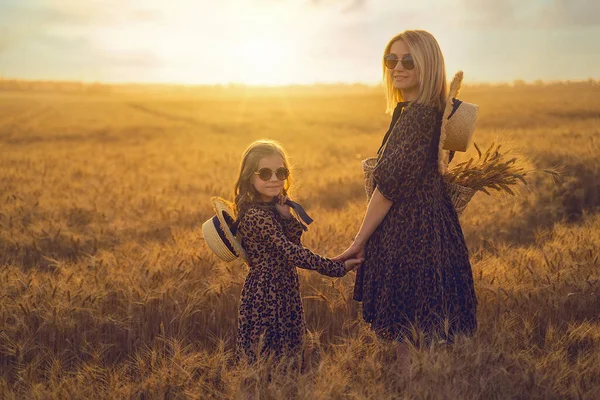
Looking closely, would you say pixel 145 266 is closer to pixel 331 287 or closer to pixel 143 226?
pixel 331 287

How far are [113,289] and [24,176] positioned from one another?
256 inches

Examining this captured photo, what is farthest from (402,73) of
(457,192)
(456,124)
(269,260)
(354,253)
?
(269,260)

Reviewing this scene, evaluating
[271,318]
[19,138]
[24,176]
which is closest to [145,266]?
[271,318]

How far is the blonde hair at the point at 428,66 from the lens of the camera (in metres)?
2.72

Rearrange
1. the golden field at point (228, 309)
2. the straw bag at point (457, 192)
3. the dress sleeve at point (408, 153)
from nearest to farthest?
the golden field at point (228, 309) < the dress sleeve at point (408, 153) < the straw bag at point (457, 192)

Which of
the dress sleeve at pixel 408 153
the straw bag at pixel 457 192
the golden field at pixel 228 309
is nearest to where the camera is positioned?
the golden field at pixel 228 309

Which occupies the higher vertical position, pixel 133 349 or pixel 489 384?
pixel 489 384

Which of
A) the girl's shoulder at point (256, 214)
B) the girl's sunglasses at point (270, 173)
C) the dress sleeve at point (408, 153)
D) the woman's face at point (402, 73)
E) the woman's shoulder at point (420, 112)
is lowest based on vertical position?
the girl's shoulder at point (256, 214)

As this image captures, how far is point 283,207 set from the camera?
9.66 feet

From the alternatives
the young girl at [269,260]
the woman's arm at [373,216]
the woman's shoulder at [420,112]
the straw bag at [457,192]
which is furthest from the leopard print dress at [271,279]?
the woman's shoulder at [420,112]

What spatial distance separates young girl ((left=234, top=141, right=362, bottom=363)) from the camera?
2789mm

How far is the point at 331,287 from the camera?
4.00 m

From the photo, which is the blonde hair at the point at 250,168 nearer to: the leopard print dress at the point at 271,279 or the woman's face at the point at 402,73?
the leopard print dress at the point at 271,279

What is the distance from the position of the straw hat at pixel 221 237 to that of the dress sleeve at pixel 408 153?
31.2 inches
